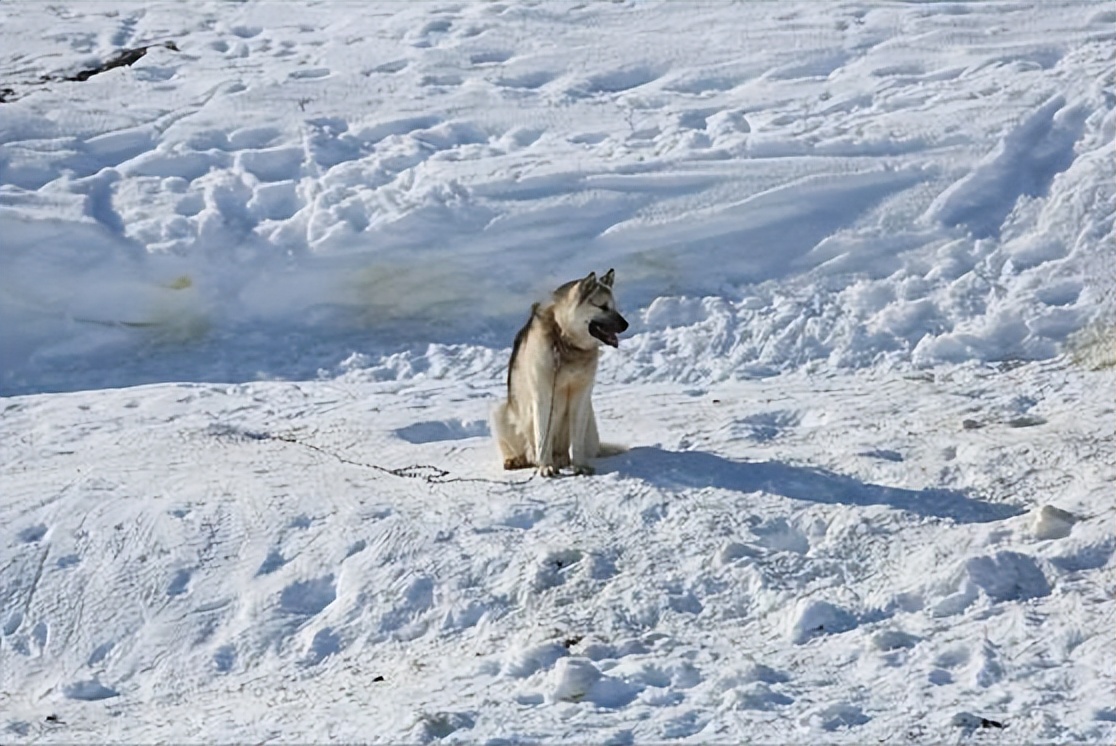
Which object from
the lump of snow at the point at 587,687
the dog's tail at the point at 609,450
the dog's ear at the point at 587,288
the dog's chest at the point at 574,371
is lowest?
the dog's tail at the point at 609,450

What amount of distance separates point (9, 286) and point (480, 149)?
15.2ft

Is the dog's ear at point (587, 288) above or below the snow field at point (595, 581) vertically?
above

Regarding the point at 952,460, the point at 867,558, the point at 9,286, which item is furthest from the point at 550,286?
the point at 867,558

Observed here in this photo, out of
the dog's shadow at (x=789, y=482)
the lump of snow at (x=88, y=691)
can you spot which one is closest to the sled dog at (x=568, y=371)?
the dog's shadow at (x=789, y=482)

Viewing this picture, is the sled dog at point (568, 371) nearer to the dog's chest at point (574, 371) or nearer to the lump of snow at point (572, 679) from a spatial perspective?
the dog's chest at point (574, 371)

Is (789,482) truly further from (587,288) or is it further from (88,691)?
(88,691)

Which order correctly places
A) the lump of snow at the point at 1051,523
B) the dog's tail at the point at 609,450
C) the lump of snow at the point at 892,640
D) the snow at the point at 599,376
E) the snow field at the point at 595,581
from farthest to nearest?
the dog's tail at the point at 609,450
the lump of snow at the point at 1051,523
the snow at the point at 599,376
the lump of snow at the point at 892,640
the snow field at the point at 595,581

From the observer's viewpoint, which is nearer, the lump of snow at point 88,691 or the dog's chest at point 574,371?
the lump of snow at point 88,691

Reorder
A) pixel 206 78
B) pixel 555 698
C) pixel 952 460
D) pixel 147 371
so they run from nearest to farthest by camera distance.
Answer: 1. pixel 555 698
2. pixel 952 460
3. pixel 147 371
4. pixel 206 78

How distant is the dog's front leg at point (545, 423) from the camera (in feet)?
37.4

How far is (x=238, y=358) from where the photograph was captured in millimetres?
15352

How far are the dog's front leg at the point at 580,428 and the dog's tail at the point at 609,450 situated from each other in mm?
79

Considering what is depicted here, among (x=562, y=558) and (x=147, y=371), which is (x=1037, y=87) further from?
(x=562, y=558)

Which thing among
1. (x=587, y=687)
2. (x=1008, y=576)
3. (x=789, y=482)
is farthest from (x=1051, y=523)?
(x=587, y=687)
